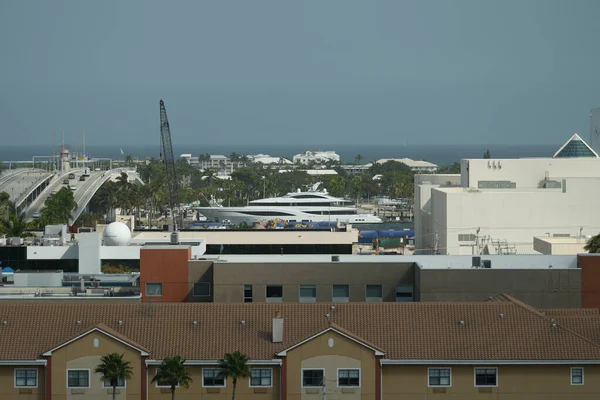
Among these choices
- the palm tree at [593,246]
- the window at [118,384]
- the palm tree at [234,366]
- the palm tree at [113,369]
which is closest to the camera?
the palm tree at [234,366]

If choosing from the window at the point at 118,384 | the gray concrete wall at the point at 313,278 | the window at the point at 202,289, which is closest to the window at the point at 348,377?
the window at the point at 118,384

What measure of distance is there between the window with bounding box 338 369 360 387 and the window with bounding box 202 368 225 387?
3.67 metres

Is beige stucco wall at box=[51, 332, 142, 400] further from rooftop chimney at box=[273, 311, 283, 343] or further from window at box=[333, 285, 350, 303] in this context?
window at box=[333, 285, 350, 303]

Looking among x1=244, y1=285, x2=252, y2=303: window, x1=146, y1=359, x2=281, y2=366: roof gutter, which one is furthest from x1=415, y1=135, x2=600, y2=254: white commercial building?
x1=146, y1=359, x2=281, y2=366: roof gutter

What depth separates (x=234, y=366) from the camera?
33.6m

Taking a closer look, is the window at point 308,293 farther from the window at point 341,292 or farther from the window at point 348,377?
the window at point 348,377

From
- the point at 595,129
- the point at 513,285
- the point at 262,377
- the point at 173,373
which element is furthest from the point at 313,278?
the point at 595,129

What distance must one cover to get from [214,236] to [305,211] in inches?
3722

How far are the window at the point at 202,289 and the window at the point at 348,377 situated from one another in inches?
545

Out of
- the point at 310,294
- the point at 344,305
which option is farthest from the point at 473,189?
the point at 344,305

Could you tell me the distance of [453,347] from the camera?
117 feet

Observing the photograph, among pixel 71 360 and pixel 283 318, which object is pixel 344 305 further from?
pixel 71 360

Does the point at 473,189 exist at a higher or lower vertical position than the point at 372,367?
higher

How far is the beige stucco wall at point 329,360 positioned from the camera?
115 feet
